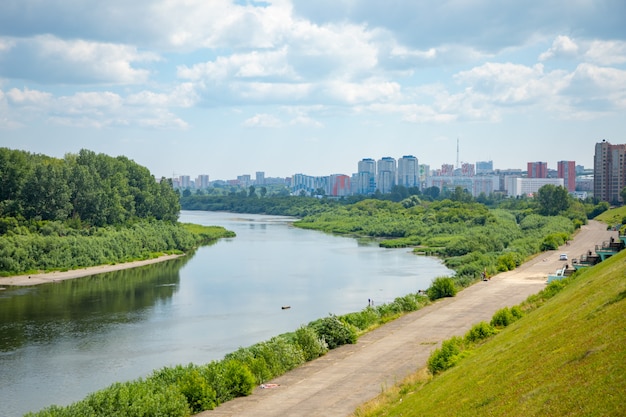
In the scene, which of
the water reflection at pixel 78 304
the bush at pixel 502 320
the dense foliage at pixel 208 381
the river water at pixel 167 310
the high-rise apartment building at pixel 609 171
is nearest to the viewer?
the dense foliage at pixel 208 381

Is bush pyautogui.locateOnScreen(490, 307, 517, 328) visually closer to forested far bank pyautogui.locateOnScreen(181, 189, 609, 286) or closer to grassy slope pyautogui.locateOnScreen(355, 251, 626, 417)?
grassy slope pyautogui.locateOnScreen(355, 251, 626, 417)

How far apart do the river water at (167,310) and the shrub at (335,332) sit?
4.44 m

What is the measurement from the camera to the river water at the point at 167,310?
83.8ft

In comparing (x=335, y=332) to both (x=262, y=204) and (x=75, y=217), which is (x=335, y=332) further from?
(x=262, y=204)

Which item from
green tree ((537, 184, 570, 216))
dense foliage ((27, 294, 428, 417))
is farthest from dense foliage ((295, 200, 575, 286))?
dense foliage ((27, 294, 428, 417))

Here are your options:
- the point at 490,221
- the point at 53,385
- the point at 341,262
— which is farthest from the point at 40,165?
the point at 490,221

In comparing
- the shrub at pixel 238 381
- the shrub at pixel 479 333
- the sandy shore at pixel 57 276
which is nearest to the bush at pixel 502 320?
the shrub at pixel 479 333

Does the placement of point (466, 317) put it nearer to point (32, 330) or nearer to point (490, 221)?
point (32, 330)

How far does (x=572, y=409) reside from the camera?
31.4 feet

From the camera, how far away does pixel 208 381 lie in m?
19.1

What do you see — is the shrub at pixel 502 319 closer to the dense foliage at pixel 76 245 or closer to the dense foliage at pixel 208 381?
the dense foliage at pixel 208 381

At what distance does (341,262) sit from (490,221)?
113ft

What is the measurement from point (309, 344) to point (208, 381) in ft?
18.0

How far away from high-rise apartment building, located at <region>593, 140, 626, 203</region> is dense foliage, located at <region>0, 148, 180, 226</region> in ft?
268
